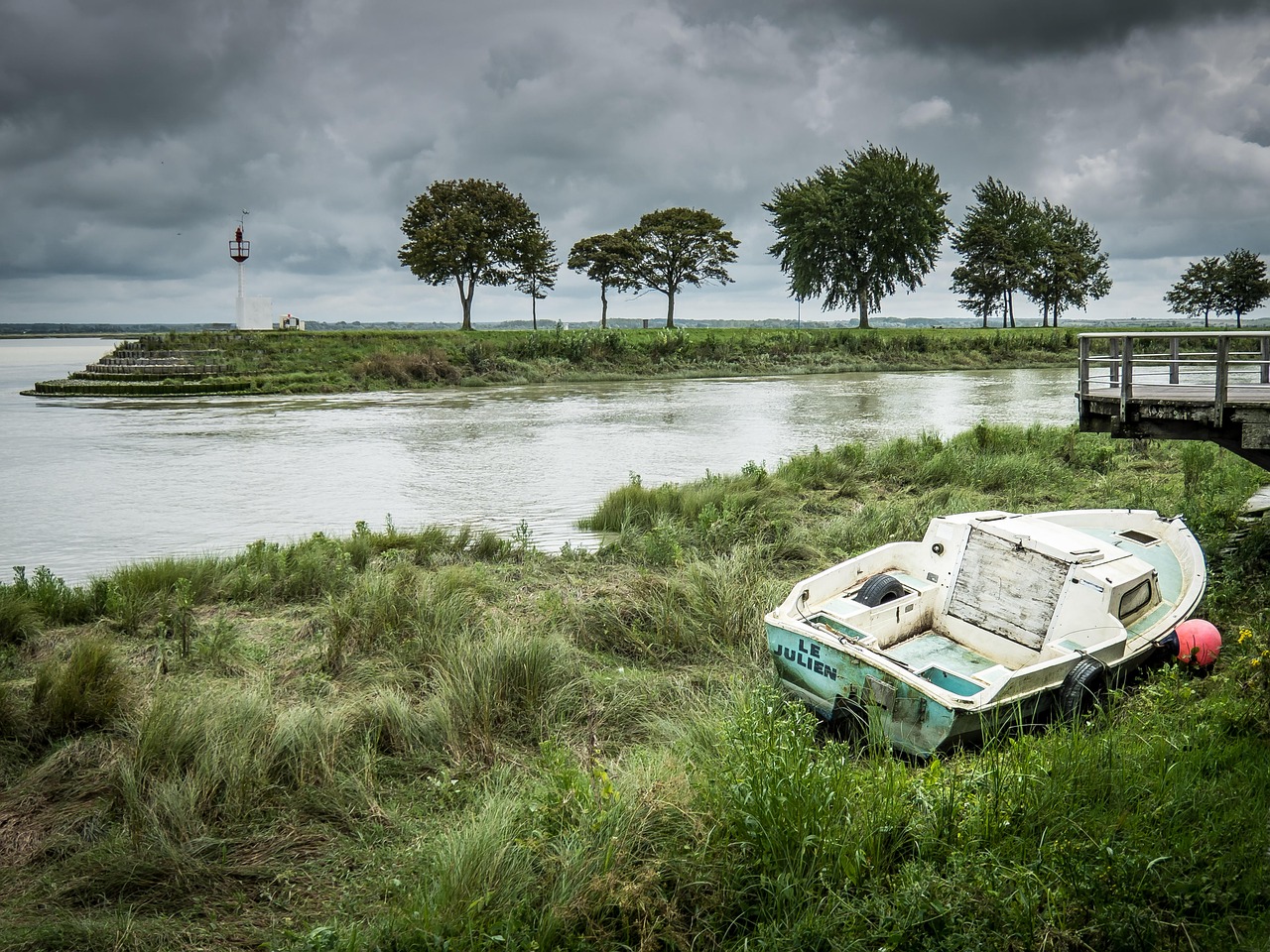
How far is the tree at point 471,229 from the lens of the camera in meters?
59.4

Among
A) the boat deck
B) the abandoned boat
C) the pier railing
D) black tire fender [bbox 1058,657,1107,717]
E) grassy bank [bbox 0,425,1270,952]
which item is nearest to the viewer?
grassy bank [bbox 0,425,1270,952]

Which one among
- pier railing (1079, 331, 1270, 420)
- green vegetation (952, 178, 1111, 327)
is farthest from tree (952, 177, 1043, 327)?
pier railing (1079, 331, 1270, 420)

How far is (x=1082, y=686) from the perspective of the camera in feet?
20.3

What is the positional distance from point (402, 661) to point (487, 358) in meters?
39.4

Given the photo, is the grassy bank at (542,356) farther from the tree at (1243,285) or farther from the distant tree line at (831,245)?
the tree at (1243,285)

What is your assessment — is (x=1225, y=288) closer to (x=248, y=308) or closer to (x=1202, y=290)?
(x=1202, y=290)

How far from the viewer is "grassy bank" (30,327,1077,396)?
40500mm

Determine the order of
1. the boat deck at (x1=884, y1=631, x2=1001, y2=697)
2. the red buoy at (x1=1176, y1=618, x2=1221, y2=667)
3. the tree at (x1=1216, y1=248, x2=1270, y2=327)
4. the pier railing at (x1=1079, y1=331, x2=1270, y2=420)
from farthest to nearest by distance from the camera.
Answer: the tree at (x1=1216, y1=248, x2=1270, y2=327) < the pier railing at (x1=1079, y1=331, x2=1270, y2=420) < the red buoy at (x1=1176, y1=618, x2=1221, y2=667) < the boat deck at (x1=884, y1=631, x2=1001, y2=697)

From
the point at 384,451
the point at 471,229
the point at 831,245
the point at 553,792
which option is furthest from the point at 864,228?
the point at 553,792

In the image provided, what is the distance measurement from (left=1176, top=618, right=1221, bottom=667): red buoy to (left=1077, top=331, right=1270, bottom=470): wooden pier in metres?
2.99

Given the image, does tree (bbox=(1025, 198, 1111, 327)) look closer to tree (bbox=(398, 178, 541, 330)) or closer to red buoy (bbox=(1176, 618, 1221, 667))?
tree (bbox=(398, 178, 541, 330))

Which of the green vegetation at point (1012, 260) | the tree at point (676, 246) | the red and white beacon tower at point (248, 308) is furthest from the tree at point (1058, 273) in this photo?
the red and white beacon tower at point (248, 308)

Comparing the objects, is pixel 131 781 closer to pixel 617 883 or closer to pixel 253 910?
pixel 253 910

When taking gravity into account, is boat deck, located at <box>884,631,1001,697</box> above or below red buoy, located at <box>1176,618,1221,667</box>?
below
